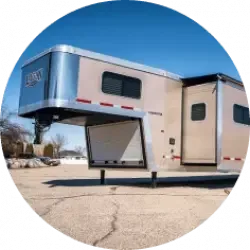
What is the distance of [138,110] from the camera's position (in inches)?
180

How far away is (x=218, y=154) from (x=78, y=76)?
1.80 m

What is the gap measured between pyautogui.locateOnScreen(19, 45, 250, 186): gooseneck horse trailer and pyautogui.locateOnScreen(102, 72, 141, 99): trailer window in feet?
0.04

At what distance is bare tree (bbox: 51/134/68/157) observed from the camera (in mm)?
2242

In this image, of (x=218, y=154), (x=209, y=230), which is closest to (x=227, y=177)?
(x=218, y=154)

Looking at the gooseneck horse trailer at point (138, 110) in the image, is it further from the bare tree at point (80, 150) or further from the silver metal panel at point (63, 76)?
the bare tree at point (80, 150)

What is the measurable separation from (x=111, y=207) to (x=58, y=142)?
0.96 metres

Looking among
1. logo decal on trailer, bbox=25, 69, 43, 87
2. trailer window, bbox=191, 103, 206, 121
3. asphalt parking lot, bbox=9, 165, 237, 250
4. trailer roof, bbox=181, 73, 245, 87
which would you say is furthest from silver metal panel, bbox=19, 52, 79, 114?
trailer window, bbox=191, 103, 206, 121

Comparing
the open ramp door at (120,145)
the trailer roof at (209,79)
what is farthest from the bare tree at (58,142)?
the trailer roof at (209,79)

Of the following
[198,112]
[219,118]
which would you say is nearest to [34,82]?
[198,112]

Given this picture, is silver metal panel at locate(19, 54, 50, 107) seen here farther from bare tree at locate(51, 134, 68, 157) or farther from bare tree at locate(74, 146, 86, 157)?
bare tree at locate(74, 146, 86, 157)

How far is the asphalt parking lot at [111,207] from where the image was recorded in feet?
7.78

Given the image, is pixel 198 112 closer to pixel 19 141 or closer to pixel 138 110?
pixel 138 110

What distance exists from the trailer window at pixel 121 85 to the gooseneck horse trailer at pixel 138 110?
0.5 inches

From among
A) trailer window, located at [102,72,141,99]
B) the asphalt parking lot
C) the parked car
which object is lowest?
the asphalt parking lot
